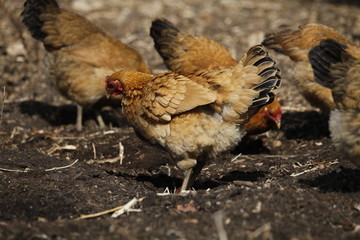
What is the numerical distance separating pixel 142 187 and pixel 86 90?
2803mm

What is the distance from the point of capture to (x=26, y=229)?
12.2ft

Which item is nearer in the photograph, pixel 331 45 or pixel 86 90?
pixel 331 45

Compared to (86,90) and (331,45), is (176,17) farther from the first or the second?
(331,45)

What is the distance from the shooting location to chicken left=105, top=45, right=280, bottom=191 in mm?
4828

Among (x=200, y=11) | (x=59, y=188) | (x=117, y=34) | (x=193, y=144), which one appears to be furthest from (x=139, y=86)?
(x=200, y=11)

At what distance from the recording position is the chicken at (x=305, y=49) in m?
7.01

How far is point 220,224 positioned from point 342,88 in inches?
68.9

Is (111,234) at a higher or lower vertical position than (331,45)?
lower

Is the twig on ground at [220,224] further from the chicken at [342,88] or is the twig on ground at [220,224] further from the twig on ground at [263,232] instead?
the chicken at [342,88]

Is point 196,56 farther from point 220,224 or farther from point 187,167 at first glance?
point 220,224

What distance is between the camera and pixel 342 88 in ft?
15.1

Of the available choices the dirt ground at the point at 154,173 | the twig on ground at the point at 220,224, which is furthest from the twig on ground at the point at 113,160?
the twig on ground at the point at 220,224

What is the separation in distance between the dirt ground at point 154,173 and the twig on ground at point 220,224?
0.01 m

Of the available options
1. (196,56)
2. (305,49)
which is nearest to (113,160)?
(196,56)
